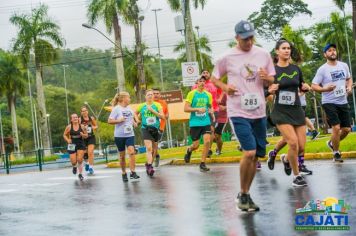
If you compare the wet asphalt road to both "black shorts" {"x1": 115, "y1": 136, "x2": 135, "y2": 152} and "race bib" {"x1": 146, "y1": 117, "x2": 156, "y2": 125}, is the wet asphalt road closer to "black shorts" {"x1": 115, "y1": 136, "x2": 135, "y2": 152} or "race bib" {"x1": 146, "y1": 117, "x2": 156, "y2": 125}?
"black shorts" {"x1": 115, "y1": 136, "x2": 135, "y2": 152}

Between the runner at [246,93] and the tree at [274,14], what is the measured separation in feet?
273

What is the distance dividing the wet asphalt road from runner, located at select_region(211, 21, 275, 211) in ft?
1.67

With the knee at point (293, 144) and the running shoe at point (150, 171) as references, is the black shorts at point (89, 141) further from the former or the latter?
the knee at point (293, 144)

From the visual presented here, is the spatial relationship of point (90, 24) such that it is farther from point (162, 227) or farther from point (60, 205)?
point (162, 227)

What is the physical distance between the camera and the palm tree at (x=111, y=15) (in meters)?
39.1

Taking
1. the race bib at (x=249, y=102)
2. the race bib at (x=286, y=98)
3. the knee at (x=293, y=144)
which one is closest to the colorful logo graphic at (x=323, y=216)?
the race bib at (x=249, y=102)

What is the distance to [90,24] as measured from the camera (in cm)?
3956

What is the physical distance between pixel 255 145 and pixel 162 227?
1401mm

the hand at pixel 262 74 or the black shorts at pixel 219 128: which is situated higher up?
the hand at pixel 262 74

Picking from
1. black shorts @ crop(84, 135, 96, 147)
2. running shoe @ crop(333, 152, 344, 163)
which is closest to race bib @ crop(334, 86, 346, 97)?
running shoe @ crop(333, 152, 344, 163)

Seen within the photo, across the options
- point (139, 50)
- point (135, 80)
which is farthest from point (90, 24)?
point (135, 80)

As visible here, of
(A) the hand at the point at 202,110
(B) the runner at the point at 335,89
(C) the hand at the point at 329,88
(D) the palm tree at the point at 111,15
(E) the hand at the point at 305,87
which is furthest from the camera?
(D) the palm tree at the point at 111,15

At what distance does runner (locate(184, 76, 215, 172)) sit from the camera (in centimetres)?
1251

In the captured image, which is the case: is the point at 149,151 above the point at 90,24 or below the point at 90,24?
below
